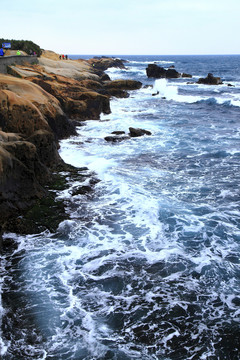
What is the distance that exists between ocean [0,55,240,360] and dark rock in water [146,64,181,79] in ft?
187

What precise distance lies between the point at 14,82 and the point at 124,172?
25.9 ft

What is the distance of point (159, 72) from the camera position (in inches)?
2753

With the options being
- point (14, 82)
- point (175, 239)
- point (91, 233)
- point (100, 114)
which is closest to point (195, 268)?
point (175, 239)

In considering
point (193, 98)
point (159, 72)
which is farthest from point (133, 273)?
point (159, 72)

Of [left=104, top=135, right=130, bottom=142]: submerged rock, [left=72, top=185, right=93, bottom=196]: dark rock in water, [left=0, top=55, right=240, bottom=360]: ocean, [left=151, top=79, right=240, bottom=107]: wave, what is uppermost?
[left=151, top=79, right=240, bottom=107]: wave

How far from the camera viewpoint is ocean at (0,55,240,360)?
620 cm

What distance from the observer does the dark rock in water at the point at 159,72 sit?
68562 millimetres

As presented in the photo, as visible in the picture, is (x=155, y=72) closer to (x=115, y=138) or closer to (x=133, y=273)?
(x=115, y=138)

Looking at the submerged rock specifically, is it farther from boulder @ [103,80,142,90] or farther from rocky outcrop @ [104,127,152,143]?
boulder @ [103,80,142,90]

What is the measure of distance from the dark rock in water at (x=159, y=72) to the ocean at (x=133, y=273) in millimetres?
57018

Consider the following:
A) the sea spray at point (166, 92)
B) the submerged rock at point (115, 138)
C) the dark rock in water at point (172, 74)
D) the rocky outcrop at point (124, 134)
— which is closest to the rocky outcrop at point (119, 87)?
the sea spray at point (166, 92)

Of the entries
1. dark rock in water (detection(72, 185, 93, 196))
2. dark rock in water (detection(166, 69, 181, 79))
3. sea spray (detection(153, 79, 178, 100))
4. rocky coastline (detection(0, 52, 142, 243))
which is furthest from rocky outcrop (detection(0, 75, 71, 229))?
dark rock in water (detection(166, 69, 181, 79))

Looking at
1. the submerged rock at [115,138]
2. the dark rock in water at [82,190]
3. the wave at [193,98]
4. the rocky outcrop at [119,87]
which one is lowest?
the dark rock in water at [82,190]

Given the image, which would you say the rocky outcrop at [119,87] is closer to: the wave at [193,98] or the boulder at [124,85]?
the boulder at [124,85]
